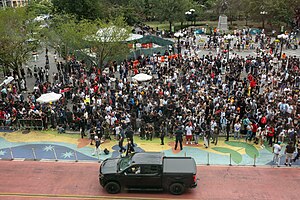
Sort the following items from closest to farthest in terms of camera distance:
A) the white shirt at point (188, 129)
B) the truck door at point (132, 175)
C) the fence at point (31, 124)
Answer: the truck door at point (132, 175) → the white shirt at point (188, 129) → the fence at point (31, 124)

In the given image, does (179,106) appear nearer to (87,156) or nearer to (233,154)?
(233,154)

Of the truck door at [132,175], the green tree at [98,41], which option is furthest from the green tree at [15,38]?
the truck door at [132,175]

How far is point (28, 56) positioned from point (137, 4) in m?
37.8

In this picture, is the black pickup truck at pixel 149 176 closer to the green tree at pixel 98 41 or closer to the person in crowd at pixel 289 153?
the person in crowd at pixel 289 153

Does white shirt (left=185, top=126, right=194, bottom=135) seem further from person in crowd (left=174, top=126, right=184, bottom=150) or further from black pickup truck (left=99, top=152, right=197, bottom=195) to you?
black pickup truck (left=99, top=152, right=197, bottom=195)

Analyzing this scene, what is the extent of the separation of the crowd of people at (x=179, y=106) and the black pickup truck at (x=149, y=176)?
3998mm

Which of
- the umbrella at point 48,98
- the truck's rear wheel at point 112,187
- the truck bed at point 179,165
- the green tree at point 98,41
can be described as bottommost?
the truck's rear wheel at point 112,187

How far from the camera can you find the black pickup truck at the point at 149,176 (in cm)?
1464

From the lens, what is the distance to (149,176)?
14.7 metres

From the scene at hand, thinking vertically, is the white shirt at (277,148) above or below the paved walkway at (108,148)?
above

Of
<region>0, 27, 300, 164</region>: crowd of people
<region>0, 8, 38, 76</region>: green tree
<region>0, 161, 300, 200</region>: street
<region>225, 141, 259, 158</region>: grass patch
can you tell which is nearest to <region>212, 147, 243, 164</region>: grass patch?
<region>225, 141, 259, 158</region>: grass patch

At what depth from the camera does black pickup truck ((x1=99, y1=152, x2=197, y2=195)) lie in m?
14.6

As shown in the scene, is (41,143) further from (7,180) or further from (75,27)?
(75,27)

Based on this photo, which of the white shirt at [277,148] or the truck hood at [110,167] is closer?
the truck hood at [110,167]
